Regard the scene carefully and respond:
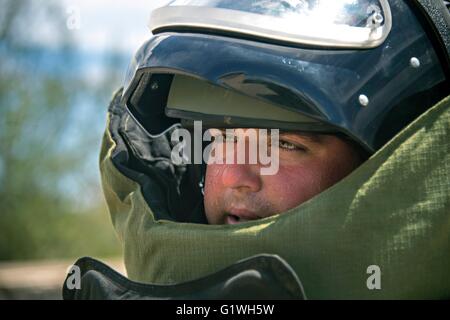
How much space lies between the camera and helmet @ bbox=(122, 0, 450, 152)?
130cm

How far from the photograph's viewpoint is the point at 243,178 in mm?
1417

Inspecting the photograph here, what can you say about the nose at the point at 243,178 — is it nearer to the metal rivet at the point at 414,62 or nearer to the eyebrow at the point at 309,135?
the eyebrow at the point at 309,135

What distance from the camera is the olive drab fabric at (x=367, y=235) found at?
1.25m

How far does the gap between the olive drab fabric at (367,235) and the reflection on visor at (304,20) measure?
16 centimetres

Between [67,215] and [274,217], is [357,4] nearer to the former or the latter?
[274,217]

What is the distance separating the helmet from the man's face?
0.22 feet

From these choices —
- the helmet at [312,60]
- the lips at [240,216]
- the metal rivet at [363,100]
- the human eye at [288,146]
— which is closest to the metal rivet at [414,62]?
the helmet at [312,60]

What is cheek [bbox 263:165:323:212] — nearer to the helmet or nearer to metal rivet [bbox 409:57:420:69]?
the helmet

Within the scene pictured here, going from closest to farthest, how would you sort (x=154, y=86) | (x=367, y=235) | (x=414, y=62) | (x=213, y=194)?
(x=367, y=235)
(x=414, y=62)
(x=213, y=194)
(x=154, y=86)

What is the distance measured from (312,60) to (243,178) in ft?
0.76

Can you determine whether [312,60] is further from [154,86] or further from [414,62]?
[154,86]

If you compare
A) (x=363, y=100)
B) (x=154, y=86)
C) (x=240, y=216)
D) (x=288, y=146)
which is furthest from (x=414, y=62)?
(x=154, y=86)
